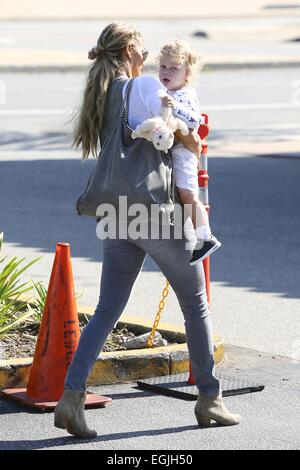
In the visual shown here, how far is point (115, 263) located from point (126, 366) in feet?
3.96

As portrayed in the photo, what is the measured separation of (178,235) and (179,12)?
191 ft

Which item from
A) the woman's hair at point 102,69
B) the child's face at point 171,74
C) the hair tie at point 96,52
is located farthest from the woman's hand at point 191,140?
the hair tie at point 96,52

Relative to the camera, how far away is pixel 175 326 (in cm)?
782

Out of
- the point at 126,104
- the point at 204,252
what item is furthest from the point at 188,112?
the point at 204,252

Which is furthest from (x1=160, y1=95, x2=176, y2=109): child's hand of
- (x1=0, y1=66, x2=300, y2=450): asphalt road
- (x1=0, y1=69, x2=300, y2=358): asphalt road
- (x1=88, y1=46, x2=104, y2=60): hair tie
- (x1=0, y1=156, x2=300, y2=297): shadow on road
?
(x1=0, y1=156, x2=300, y2=297): shadow on road

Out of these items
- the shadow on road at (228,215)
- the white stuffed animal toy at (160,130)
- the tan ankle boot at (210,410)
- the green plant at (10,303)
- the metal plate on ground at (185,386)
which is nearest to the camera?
the white stuffed animal toy at (160,130)

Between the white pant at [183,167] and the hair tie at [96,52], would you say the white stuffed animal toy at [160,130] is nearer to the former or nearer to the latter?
the white pant at [183,167]

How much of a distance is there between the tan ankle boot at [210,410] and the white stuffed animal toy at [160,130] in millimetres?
1247

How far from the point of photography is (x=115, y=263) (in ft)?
19.7

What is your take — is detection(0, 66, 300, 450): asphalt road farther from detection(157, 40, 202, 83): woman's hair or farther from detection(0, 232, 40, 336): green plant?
detection(157, 40, 202, 83): woman's hair

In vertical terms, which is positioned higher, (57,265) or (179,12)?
(179,12)

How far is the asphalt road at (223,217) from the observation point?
29.0ft

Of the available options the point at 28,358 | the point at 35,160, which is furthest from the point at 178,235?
the point at 35,160

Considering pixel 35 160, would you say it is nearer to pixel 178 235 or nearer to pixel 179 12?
pixel 178 235
